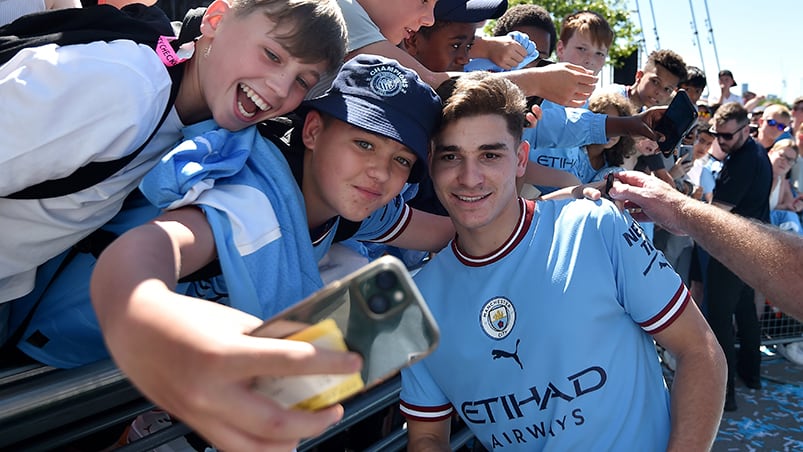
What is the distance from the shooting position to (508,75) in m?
2.33

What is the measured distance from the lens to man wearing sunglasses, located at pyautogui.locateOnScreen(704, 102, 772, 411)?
534 cm

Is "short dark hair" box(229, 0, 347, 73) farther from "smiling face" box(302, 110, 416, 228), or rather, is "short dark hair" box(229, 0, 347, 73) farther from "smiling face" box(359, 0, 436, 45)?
"smiling face" box(359, 0, 436, 45)

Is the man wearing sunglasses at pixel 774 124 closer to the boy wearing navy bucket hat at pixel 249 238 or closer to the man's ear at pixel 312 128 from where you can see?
the boy wearing navy bucket hat at pixel 249 238

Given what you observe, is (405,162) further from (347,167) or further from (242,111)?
(242,111)

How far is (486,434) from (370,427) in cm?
83

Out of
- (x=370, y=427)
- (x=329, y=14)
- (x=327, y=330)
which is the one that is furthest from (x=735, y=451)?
(x=327, y=330)

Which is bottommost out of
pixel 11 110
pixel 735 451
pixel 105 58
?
pixel 735 451

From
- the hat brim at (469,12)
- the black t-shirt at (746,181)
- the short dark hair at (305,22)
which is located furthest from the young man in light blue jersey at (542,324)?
the black t-shirt at (746,181)

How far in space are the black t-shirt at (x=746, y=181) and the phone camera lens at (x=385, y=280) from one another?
5.54m

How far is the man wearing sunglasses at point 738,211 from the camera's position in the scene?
5.34 metres

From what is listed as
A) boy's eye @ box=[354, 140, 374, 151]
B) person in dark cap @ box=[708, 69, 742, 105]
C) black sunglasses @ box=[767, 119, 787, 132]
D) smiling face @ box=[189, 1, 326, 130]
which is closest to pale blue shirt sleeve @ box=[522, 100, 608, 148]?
boy's eye @ box=[354, 140, 374, 151]

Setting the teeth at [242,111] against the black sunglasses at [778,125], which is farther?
the black sunglasses at [778,125]

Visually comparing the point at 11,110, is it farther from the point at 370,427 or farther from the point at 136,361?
the point at 370,427

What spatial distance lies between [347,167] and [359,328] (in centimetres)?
103
